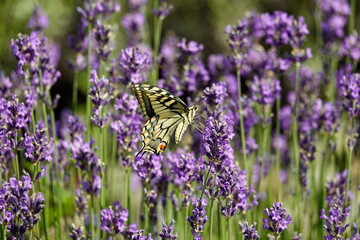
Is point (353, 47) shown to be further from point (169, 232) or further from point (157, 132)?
point (169, 232)

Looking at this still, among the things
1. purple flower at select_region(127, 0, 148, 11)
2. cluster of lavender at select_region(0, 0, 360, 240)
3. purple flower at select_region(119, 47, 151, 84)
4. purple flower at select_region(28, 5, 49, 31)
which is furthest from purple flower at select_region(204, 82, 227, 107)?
purple flower at select_region(127, 0, 148, 11)

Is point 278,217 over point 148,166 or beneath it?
beneath

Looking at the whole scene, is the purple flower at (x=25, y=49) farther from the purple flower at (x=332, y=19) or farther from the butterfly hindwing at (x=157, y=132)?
the purple flower at (x=332, y=19)

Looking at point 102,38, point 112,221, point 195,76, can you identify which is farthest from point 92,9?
point 112,221

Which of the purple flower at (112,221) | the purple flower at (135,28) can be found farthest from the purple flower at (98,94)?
the purple flower at (135,28)

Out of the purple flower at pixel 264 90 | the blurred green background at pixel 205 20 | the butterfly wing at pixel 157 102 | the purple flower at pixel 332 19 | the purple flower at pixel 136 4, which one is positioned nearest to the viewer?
the butterfly wing at pixel 157 102

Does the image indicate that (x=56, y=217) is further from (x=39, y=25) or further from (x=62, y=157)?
(x=39, y=25)

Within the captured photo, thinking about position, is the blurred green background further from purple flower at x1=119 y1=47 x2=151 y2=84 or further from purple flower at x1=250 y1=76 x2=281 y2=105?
purple flower at x1=119 y1=47 x2=151 y2=84
